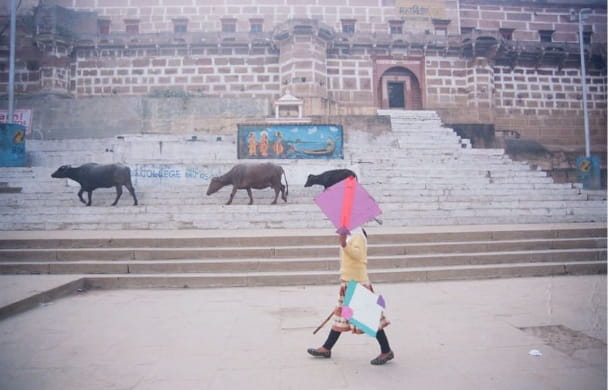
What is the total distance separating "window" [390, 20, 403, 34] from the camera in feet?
85.6

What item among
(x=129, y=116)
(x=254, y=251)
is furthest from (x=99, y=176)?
(x=129, y=116)

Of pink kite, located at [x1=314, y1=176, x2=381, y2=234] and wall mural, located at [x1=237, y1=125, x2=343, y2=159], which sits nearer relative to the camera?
pink kite, located at [x1=314, y1=176, x2=381, y2=234]

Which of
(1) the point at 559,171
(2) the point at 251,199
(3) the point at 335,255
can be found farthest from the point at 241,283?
(1) the point at 559,171

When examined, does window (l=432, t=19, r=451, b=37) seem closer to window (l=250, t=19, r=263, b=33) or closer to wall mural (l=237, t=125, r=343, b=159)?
window (l=250, t=19, r=263, b=33)

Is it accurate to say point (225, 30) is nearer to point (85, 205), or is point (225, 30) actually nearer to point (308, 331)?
point (85, 205)

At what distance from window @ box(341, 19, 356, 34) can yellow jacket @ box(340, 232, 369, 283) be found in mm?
25076

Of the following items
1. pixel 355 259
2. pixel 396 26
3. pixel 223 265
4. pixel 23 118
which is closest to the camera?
pixel 355 259

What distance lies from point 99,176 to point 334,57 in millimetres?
17936

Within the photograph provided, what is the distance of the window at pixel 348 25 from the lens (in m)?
25.9

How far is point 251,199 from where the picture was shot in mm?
11312

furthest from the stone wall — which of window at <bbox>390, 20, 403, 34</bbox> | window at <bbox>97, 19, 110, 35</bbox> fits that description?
window at <bbox>390, 20, 403, 34</bbox>

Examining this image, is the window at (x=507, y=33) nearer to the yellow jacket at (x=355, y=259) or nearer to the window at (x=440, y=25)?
the window at (x=440, y=25)

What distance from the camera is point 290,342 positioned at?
164 inches

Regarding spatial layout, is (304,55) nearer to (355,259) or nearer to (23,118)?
(23,118)
